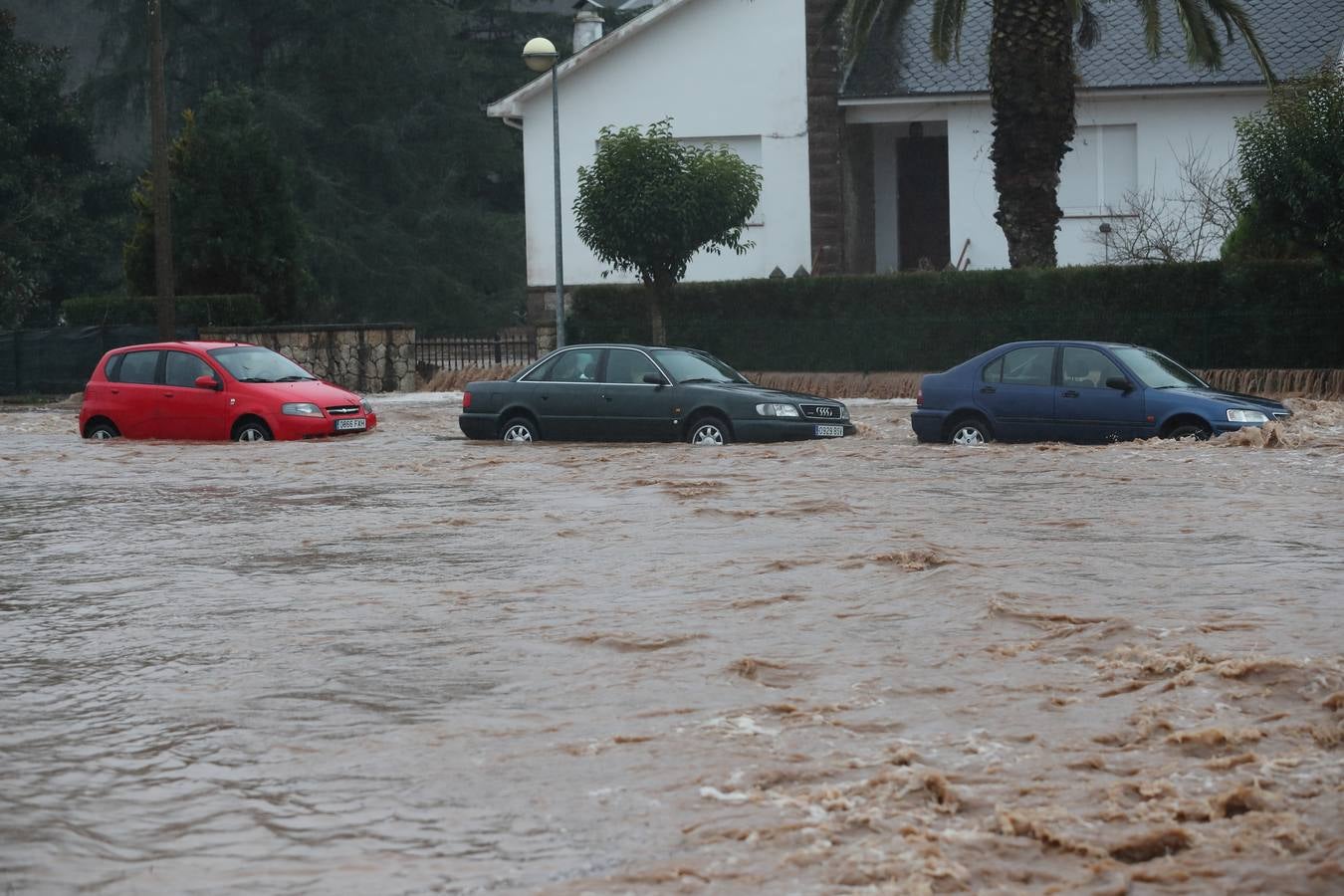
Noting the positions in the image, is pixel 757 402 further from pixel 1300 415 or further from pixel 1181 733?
pixel 1181 733

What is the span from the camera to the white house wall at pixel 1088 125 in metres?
35.9

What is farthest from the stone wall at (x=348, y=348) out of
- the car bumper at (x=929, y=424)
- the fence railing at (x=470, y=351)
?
the car bumper at (x=929, y=424)

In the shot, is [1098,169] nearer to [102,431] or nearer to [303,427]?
[303,427]

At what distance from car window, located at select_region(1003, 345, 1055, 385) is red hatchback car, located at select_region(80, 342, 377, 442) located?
8208 mm

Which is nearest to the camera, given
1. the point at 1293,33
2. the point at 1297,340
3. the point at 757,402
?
the point at 757,402

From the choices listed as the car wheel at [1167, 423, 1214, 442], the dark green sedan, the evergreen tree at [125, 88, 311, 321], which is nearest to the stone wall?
the evergreen tree at [125, 88, 311, 321]

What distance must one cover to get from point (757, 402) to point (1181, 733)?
1277cm

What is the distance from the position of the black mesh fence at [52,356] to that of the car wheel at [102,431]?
1120 cm

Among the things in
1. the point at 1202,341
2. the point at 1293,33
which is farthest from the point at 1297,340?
the point at 1293,33

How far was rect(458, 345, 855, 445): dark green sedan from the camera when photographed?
19.5m

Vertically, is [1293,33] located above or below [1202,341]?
above

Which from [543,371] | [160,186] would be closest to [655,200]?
[160,186]

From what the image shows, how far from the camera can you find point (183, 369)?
22438mm

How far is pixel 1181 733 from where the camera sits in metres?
6.78
